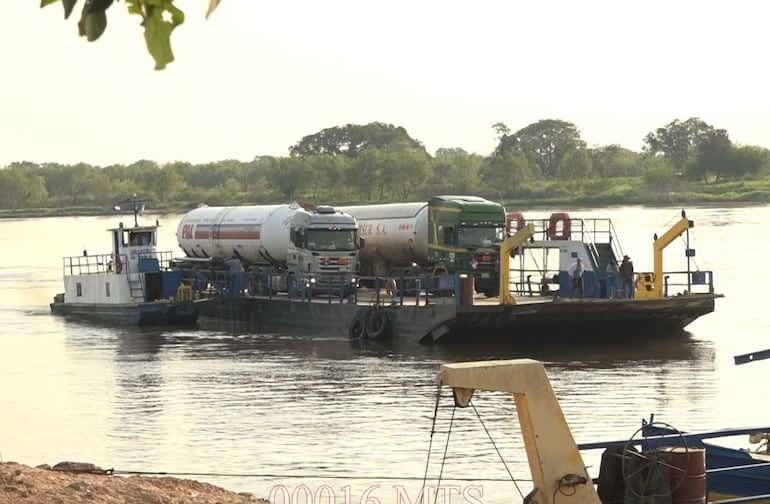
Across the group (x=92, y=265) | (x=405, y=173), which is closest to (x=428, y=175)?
(x=405, y=173)

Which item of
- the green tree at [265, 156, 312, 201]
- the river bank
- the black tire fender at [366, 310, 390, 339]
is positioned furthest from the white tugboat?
the green tree at [265, 156, 312, 201]

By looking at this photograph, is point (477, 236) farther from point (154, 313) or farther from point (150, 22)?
point (150, 22)

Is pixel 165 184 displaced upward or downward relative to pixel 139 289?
upward

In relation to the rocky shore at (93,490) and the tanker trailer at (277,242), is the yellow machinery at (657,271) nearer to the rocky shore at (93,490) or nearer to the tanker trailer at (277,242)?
the tanker trailer at (277,242)

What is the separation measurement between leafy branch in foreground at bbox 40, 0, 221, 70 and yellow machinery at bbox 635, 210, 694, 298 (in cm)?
3043

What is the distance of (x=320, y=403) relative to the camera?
26469mm

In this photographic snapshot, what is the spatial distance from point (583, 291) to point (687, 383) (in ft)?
22.1

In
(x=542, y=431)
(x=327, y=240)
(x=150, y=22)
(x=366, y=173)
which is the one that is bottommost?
(x=542, y=431)

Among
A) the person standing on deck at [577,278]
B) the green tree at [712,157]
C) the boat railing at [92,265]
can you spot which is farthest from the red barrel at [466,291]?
the green tree at [712,157]

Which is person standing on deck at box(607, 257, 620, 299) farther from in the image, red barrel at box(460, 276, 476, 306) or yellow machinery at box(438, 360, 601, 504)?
yellow machinery at box(438, 360, 601, 504)

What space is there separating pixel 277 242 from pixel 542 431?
32181mm

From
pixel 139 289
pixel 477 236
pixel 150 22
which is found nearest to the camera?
pixel 150 22

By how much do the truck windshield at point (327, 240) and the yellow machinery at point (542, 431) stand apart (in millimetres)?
29215

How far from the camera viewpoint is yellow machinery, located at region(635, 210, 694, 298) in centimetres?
3506
